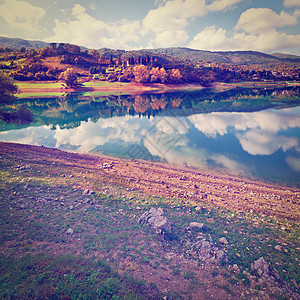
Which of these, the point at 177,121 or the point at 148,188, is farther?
the point at 177,121

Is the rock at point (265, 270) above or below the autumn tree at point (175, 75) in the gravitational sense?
below

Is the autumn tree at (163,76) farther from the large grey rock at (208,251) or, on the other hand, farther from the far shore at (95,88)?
the large grey rock at (208,251)

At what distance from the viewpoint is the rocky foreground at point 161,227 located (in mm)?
7598

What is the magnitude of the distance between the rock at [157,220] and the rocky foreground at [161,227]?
0.06m

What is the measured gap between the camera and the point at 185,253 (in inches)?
353

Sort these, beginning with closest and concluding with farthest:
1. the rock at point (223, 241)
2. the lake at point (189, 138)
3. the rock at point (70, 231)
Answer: the rock at point (70, 231)
the rock at point (223, 241)
the lake at point (189, 138)

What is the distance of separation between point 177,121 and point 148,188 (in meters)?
30.7

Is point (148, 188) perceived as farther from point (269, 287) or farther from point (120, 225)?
point (269, 287)

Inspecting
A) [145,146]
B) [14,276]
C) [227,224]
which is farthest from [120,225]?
[145,146]

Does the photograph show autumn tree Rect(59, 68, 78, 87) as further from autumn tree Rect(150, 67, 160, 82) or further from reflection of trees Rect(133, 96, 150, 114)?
autumn tree Rect(150, 67, 160, 82)

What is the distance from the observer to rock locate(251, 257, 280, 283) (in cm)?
765

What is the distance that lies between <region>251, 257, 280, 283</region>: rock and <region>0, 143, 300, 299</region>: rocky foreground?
0.04 m

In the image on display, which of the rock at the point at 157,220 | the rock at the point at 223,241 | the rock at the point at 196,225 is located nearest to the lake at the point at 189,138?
the rock at the point at 196,225

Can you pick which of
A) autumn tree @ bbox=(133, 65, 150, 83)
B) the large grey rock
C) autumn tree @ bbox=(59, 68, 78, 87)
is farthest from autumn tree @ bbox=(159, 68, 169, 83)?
the large grey rock
